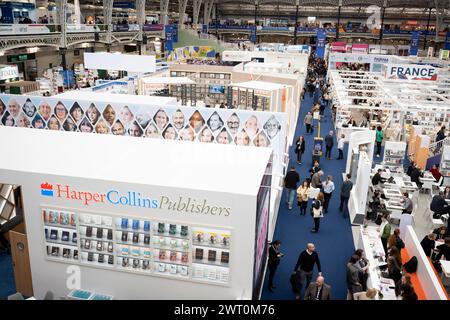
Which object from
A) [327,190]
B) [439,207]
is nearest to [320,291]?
[327,190]

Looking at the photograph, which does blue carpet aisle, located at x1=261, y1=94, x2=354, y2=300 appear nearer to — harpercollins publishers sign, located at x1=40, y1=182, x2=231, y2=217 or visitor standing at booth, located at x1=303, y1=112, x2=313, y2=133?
harpercollins publishers sign, located at x1=40, y1=182, x2=231, y2=217

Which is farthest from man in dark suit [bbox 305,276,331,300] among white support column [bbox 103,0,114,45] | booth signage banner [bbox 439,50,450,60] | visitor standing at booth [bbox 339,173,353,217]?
white support column [bbox 103,0,114,45]

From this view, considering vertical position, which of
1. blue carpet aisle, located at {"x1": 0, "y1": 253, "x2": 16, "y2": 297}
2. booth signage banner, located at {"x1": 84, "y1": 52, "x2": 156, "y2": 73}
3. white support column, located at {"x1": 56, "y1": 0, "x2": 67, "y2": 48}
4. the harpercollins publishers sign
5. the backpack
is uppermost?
white support column, located at {"x1": 56, "y1": 0, "x2": 67, "y2": 48}

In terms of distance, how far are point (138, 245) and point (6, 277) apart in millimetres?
3080

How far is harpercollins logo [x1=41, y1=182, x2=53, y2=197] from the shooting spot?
18.1ft

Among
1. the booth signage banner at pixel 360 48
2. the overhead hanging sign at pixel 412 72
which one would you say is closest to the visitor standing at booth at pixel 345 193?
the overhead hanging sign at pixel 412 72

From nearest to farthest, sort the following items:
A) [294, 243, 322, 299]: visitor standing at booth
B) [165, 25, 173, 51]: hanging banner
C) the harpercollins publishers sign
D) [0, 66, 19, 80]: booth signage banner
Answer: the harpercollins publishers sign → [294, 243, 322, 299]: visitor standing at booth → [0, 66, 19, 80]: booth signage banner → [165, 25, 173, 51]: hanging banner

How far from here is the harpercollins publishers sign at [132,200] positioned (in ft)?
17.0

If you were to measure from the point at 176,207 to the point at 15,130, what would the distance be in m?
3.77

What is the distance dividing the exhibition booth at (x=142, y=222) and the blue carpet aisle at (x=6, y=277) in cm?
94

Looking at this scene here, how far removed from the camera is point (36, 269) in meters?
5.93

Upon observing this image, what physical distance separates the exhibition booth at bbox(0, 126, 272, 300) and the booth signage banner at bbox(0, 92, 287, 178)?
3942 mm
